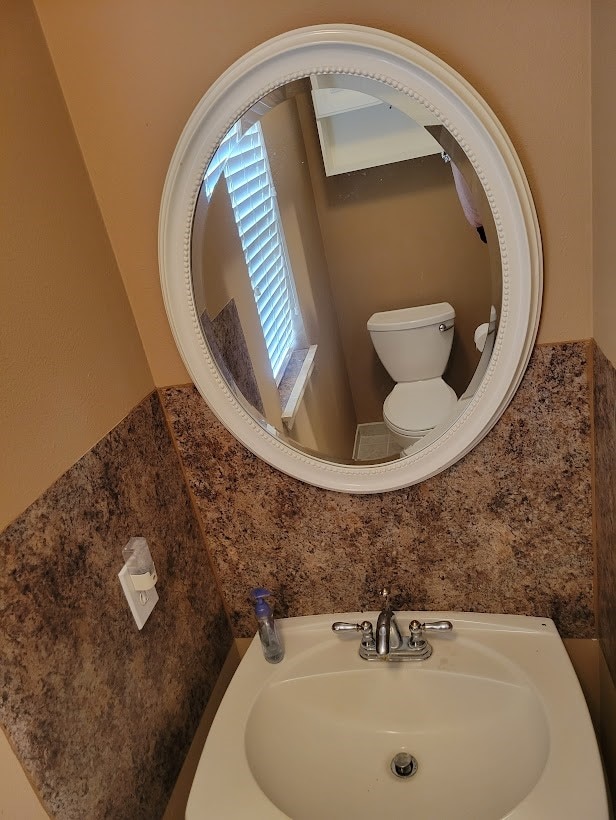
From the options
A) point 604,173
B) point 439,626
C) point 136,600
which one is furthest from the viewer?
point 439,626

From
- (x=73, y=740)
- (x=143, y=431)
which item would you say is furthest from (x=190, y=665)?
(x=143, y=431)

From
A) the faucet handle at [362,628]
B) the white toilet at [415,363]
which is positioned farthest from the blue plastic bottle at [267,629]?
the white toilet at [415,363]

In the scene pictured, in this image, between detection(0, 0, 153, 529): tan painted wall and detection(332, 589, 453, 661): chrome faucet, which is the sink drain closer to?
detection(332, 589, 453, 661): chrome faucet

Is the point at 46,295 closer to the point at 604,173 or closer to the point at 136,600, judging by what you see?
the point at 136,600

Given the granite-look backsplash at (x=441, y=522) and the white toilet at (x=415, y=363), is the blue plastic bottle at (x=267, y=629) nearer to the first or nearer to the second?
the granite-look backsplash at (x=441, y=522)

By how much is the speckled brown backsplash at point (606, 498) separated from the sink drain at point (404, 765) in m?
0.39

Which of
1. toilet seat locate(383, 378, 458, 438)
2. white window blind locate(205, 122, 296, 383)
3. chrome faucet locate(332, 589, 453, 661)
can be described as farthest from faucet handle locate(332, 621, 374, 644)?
white window blind locate(205, 122, 296, 383)

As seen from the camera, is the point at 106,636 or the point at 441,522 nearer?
the point at 106,636

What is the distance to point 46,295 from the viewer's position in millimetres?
874

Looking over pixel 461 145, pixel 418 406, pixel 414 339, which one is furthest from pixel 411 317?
pixel 461 145

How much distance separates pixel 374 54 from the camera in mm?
876

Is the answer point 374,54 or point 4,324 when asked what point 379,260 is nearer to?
point 374,54

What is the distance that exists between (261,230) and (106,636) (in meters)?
0.69

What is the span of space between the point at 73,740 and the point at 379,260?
842 millimetres
